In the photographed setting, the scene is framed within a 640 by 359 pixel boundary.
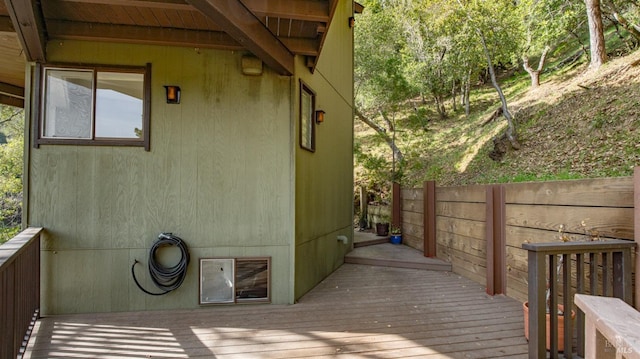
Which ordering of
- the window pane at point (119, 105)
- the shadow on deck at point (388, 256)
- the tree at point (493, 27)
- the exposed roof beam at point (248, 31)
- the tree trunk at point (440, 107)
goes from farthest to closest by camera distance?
the tree trunk at point (440, 107)
the tree at point (493, 27)
the shadow on deck at point (388, 256)
the window pane at point (119, 105)
the exposed roof beam at point (248, 31)

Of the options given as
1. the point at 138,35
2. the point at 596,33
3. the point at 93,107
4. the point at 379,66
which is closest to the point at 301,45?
the point at 138,35

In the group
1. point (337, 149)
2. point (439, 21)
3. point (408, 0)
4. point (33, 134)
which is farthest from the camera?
point (408, 0)

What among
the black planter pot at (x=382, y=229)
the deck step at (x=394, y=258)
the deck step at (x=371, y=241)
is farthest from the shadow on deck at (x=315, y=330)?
the black planter pot at (x=382, y=229)

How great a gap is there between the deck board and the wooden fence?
0.44 metres

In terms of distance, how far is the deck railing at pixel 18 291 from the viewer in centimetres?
191

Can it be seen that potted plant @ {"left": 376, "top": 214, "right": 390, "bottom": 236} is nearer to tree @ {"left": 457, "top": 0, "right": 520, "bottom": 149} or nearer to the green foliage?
tree @ {"left": 457, "top": 0, "right": 520, "bottom": 149}

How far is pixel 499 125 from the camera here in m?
9.10

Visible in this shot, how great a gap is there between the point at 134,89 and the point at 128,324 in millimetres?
2280

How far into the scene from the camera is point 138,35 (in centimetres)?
323

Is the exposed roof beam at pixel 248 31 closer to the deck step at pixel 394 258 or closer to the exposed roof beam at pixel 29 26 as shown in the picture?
the exposed roof beam at pixel 29 26

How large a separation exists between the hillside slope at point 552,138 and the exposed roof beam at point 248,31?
154 inches

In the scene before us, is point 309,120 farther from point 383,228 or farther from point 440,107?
point 440,107

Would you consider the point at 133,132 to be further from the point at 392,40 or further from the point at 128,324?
the point at 392,40

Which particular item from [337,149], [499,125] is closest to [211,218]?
[337,149]
